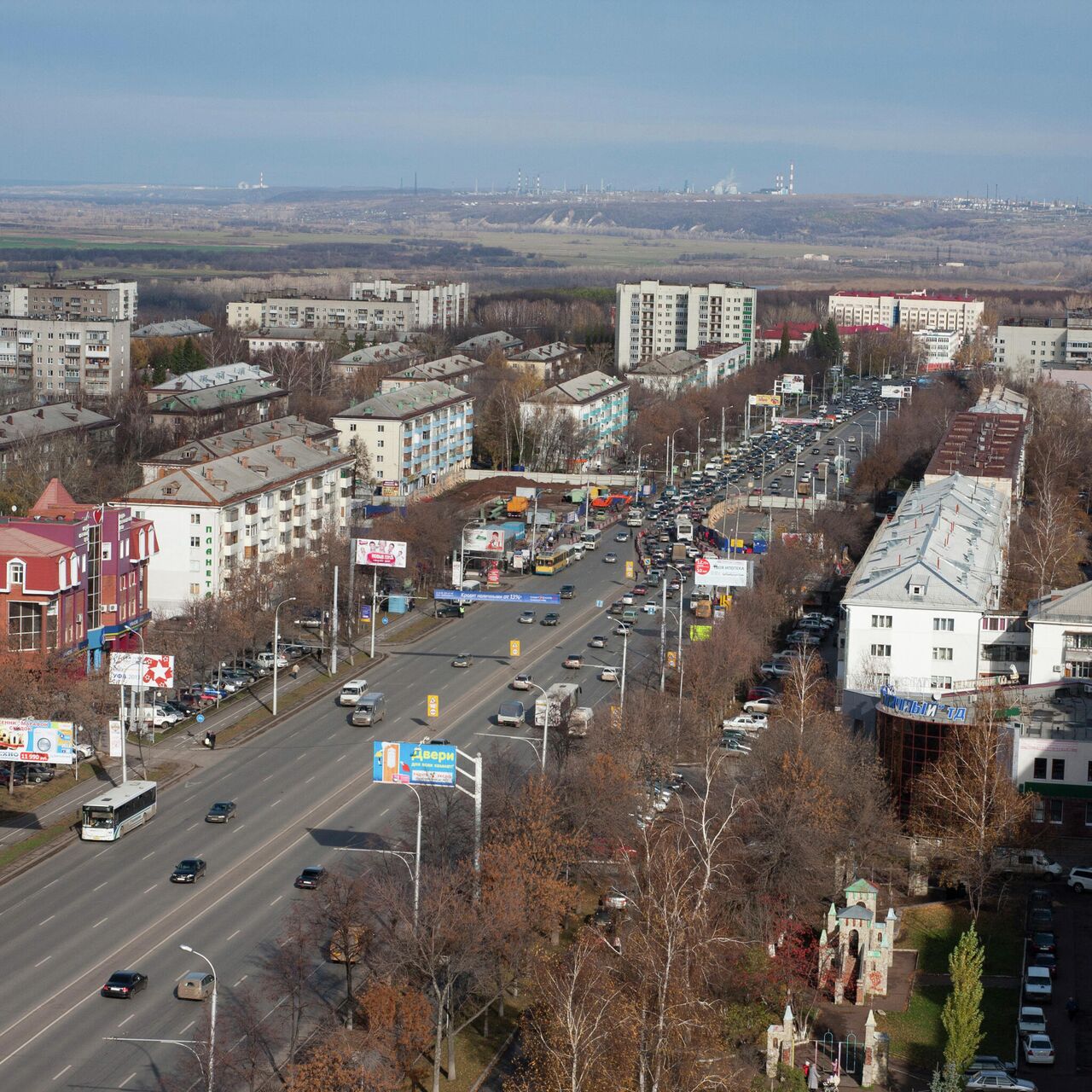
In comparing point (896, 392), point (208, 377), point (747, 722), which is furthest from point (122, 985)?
point (896, 392)

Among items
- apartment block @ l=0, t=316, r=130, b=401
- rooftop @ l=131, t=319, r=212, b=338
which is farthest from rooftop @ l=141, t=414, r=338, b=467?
rooftop @ l=131, t=319, r=212, b=338

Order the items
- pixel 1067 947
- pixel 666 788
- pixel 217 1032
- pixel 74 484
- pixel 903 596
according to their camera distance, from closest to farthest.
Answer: pixel 217 1032 < pixel 1067 947 < pixel 666 788 < pixel 903 596 < pixel 74 484

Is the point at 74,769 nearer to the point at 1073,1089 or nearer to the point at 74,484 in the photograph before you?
the point at 1073,1089

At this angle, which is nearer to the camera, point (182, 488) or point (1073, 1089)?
point (1073, 1089)

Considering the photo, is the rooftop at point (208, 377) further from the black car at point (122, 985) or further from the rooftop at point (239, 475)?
the black car at point (122, 985)

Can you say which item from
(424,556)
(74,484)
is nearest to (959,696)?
(424,556)

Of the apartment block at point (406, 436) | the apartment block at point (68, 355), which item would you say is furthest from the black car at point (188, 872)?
the apartment block at point (68, 355)
